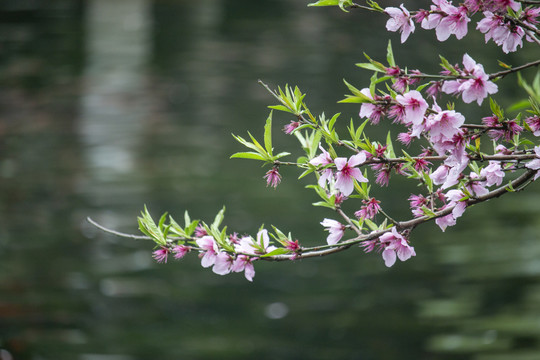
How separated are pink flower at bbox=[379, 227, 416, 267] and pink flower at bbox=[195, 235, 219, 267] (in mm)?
375

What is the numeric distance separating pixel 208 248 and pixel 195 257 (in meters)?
4.16

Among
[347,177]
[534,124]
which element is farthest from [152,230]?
[534,124]

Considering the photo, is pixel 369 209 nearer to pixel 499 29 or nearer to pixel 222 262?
pixel 222 262

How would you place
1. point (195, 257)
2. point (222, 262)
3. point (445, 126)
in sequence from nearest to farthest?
1. point (445, 126)
2. point (222, 262)
3. point (195, 257)

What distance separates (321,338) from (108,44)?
12160 mm

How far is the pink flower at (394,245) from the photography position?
4.76 ft

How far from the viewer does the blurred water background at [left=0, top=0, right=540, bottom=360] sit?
4438mm

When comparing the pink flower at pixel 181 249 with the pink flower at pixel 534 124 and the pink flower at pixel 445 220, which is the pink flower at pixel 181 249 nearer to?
the pink flower at pixel 445 220

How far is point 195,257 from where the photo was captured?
5.60 metres

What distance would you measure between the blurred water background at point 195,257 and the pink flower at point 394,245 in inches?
114

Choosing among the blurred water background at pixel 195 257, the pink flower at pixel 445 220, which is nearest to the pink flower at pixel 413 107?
the pink flower at pixel 445 220

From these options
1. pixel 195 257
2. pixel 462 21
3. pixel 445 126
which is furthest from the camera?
pixel 195 257

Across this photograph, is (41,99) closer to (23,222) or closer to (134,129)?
(134,129)

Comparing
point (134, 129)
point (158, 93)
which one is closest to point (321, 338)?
point (134, 129)
